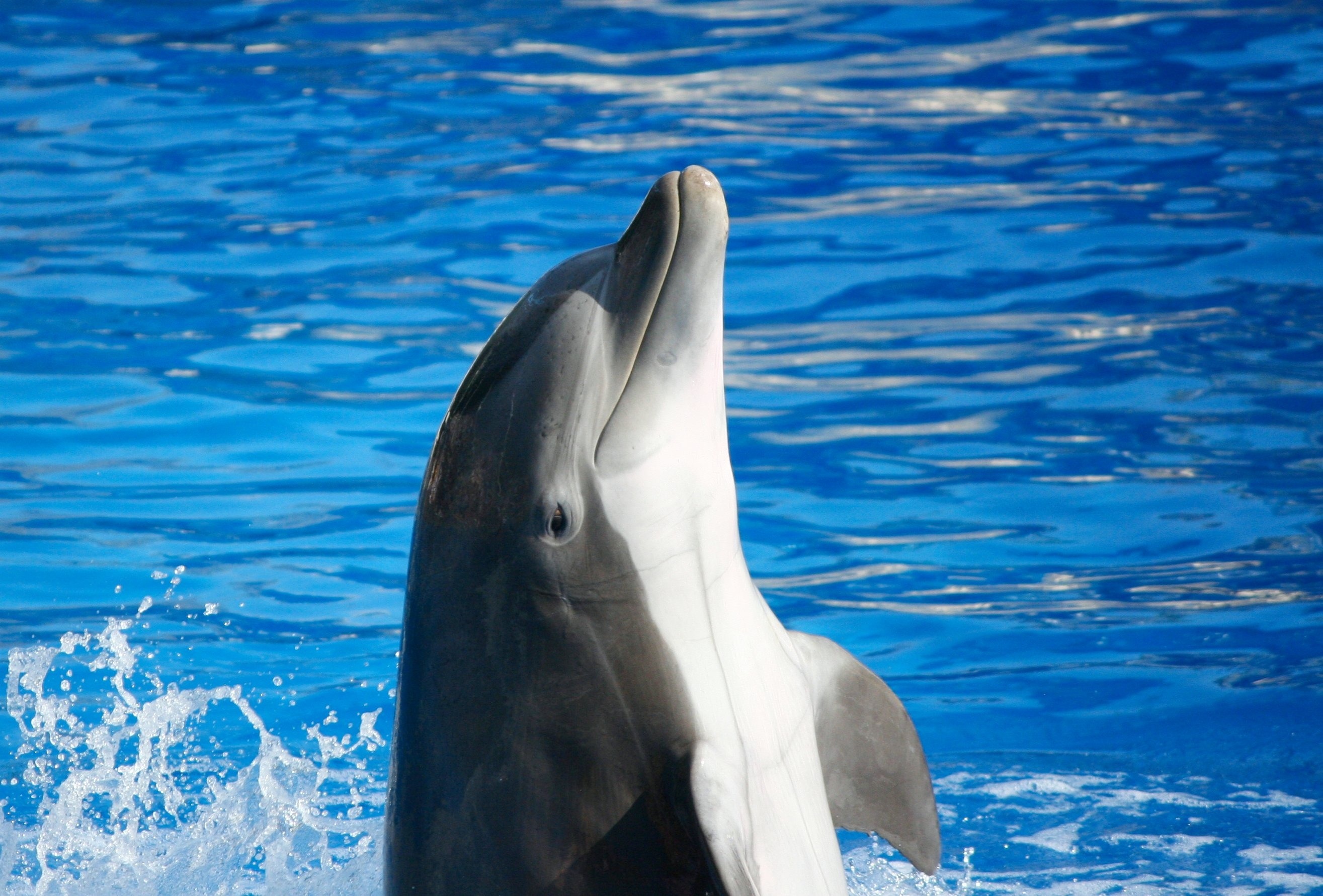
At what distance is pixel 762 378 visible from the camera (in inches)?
357

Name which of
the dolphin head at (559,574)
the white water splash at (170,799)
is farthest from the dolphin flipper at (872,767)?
the white water splash at (170,799)

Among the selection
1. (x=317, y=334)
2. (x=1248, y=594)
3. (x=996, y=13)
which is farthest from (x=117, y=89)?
(x=1248, y=594)

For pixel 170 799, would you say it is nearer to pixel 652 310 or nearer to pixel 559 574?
pixel 559 574

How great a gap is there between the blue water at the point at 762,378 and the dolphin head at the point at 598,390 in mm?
2114

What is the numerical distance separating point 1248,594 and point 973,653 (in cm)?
129

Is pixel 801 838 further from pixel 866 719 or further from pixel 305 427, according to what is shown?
pixel 305 427

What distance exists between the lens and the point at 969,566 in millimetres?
7117

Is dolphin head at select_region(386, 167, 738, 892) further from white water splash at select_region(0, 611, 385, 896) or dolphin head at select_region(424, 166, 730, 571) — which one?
white water splash at select_region(0, 611, 385, 896)

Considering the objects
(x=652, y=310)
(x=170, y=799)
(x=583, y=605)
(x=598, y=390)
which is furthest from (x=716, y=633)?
(x=170, y=799)

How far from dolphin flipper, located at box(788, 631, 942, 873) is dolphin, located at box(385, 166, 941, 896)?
0.70m

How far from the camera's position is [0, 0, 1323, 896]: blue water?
5.55 m

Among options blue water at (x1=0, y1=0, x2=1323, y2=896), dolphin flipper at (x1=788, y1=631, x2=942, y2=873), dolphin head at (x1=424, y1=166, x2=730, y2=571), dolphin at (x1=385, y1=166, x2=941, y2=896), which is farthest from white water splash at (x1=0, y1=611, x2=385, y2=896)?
dolphin head at (x1=424, y1=166, x2=730, y2=571)

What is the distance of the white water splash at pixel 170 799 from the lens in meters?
4.93

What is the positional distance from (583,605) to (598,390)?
46 cm
